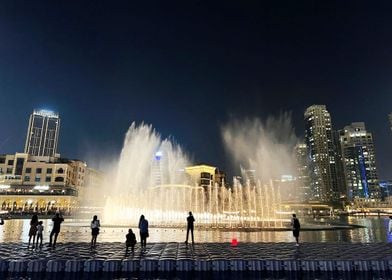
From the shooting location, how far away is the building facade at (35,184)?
99438 millimetres

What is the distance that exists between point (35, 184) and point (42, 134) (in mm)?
71092

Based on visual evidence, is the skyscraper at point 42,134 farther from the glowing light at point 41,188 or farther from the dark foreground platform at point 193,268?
the dark foreground platform at point 193,268

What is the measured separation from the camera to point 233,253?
14094mm

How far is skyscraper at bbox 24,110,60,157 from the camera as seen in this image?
167 metres

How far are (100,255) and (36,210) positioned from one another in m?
101

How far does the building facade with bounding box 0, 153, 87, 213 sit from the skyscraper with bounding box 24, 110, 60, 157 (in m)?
57.6

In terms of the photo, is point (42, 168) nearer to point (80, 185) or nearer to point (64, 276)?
point (80, 185)

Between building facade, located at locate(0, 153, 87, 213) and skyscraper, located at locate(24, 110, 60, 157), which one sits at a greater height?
skyscraper, located at locate(24, 110, 60, 157)

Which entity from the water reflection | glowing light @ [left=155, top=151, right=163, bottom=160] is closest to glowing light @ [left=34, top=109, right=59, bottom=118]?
glowing light @ [left=155, top=151, right=163, bottom=160]

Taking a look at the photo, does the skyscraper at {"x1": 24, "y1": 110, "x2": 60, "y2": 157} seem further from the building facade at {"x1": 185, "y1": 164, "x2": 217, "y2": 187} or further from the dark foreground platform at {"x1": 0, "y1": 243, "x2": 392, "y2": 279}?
the dark foreground platform at {"x1": 0, "y1": 243, "x2": 392, "y2": 279}

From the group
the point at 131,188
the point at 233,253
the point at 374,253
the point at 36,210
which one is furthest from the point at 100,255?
the point at 36,210

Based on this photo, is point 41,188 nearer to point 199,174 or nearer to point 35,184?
point 35,184

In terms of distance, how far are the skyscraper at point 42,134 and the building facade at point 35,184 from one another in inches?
2266

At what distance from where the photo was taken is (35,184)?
354ft
